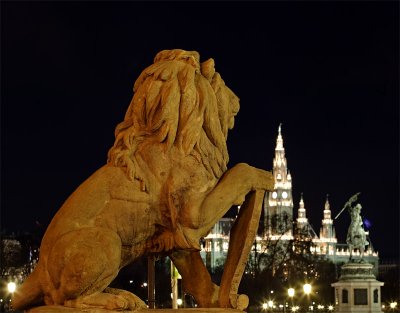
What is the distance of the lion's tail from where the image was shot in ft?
21.1

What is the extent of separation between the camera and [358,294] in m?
43.4

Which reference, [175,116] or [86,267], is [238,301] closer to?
[86,267]

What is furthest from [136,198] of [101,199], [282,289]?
[282,289]

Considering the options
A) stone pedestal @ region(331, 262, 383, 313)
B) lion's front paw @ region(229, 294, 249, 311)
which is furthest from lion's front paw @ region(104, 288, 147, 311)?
stone pedestal @ region(331, 262, 383, 313)

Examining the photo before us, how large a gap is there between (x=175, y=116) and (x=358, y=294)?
38784 millimetres

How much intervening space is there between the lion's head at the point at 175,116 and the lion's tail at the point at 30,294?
116cm

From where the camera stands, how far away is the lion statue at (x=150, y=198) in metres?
6.12

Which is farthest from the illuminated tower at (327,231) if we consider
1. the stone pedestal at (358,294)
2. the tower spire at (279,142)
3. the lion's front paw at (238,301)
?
the lion's front paw at (238,301)

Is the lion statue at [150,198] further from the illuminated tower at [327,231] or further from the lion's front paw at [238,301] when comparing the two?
the illuminated tower at [327,231]

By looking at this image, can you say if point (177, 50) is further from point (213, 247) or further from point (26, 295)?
point (213, 247)

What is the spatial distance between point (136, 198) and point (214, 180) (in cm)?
73

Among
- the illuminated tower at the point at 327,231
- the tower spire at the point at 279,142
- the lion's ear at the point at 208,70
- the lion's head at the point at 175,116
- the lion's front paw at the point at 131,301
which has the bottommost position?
the lion's front paw at the point at 131,301

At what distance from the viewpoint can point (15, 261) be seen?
178ft

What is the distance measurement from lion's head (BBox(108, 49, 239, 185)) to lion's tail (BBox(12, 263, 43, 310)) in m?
1.16
